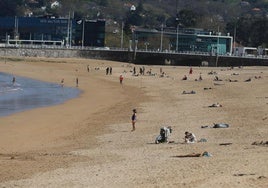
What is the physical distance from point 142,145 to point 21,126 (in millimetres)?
9028

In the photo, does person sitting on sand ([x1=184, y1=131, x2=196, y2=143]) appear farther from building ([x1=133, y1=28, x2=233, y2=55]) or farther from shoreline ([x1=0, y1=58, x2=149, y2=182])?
building ([x1=133, y1=28, x2=233, y2=55])

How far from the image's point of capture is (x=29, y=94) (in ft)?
152

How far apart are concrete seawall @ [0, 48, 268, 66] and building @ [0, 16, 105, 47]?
85.8ft

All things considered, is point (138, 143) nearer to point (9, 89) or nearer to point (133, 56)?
point (9, 89)

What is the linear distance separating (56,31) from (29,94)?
90966 mm

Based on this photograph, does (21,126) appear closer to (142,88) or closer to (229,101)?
(229,101)

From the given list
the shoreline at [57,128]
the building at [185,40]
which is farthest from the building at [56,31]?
the shoreline at [57,128]

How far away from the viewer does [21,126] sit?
1143 inches

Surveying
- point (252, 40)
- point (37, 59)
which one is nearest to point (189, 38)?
point (252, 40)

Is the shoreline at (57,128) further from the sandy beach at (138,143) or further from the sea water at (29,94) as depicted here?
the sea water at (29,94)

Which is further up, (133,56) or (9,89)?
(133,56)

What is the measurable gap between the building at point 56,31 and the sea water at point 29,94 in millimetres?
72169

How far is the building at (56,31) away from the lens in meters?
133

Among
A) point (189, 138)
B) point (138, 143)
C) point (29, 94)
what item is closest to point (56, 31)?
point (29, 94)
